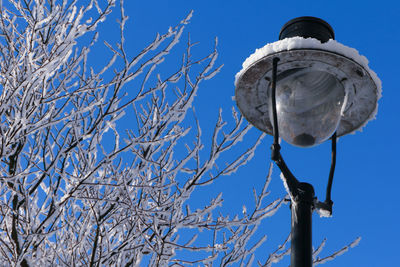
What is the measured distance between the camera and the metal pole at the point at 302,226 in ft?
6.37

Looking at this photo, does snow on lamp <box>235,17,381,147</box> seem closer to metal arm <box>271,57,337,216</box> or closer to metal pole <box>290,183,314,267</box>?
metal arm <box>271,57,337,216</box>

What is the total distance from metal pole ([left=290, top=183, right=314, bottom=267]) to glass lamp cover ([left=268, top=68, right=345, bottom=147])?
0.90ft

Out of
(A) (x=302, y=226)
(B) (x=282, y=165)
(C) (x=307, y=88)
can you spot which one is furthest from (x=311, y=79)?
(A) (x=302, y=226)

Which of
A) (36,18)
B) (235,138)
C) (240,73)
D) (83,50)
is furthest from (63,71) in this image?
(240,73)

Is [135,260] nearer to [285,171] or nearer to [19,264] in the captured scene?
[19,264]

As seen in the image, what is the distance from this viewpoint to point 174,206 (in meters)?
4.78

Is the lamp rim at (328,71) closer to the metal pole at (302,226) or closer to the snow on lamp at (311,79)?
the snow on lamp at (311,79)

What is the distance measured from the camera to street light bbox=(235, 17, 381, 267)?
2111 millimetres

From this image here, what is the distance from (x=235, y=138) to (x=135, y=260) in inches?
70.9

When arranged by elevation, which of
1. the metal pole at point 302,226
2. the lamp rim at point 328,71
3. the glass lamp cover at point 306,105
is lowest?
the metal pole at point 302,226

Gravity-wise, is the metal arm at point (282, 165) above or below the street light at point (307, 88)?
below

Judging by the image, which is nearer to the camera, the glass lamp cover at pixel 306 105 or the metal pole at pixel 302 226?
the metal pole at pixel 302 226

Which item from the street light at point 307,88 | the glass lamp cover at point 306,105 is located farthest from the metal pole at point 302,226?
the glass lamp cover at point 306,105

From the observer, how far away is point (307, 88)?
2248 millimetres
